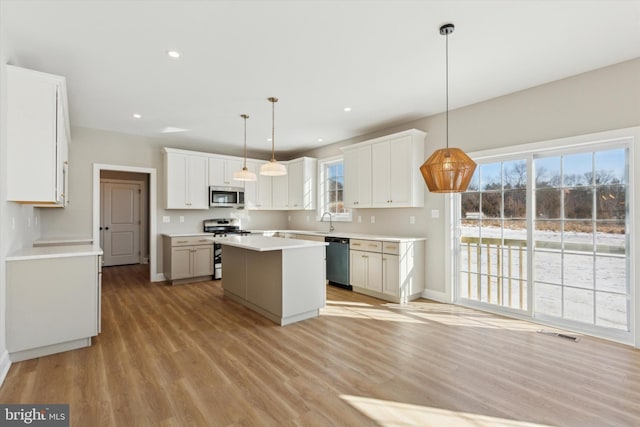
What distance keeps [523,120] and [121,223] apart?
27.4 feet

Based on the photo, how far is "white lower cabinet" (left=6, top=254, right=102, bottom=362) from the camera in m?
2.61

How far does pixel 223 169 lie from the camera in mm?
6281

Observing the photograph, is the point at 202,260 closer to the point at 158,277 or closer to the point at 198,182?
the point at 158,277

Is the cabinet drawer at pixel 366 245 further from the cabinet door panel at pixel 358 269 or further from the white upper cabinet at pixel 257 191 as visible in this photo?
the white upper cabinet at pixel 257 191

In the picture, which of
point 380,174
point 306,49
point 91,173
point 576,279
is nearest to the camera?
point 306,49

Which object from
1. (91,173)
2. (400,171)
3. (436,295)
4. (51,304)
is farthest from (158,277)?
(436,295)

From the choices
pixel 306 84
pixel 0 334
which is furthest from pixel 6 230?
pixel 306 84

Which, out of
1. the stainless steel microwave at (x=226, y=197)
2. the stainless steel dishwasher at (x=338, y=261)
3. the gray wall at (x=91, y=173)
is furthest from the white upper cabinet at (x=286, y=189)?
the stainless steel dishwasher at (x=338, y=261)

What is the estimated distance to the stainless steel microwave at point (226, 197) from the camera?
6082 mm

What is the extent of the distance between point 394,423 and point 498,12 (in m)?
2.86

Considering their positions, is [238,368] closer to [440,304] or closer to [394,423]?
[394,423]

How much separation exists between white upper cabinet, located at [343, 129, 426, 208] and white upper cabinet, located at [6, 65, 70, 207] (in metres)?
3.86

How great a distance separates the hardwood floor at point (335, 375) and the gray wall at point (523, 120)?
1.44m

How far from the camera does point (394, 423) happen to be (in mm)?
1885
